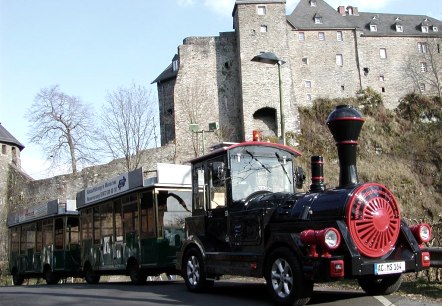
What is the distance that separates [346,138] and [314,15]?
5303cm

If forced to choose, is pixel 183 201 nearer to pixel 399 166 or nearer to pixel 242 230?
pixel 242 230

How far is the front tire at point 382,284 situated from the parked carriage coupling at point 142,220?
5329 millimetres

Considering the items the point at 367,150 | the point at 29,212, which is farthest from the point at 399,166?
the point at 29,212

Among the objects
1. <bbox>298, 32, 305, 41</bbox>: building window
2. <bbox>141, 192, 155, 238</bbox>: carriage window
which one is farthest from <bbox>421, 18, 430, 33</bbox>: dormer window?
<bbox>141, 192, 155, 238</bbox>: carriage window

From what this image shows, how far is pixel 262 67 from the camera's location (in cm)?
4925

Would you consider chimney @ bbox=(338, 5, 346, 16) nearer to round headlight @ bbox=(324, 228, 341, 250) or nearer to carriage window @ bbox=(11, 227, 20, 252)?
carriage window @ bbox=(11, 227, 20, 252)

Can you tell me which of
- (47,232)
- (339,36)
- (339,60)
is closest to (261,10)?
(339,60)

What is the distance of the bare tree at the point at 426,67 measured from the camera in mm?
59750

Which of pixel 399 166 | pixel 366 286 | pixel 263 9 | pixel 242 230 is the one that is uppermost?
pixel 263 9

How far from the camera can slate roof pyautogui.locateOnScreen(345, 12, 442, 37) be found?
201ft

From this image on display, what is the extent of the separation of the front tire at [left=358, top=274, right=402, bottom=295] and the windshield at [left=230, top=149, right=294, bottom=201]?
217 centimetres

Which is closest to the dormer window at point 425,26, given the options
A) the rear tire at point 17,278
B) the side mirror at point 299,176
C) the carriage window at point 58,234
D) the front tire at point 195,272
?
the rear tire at point 17,278

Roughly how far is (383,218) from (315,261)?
124 cm

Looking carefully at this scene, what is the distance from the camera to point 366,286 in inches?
351
